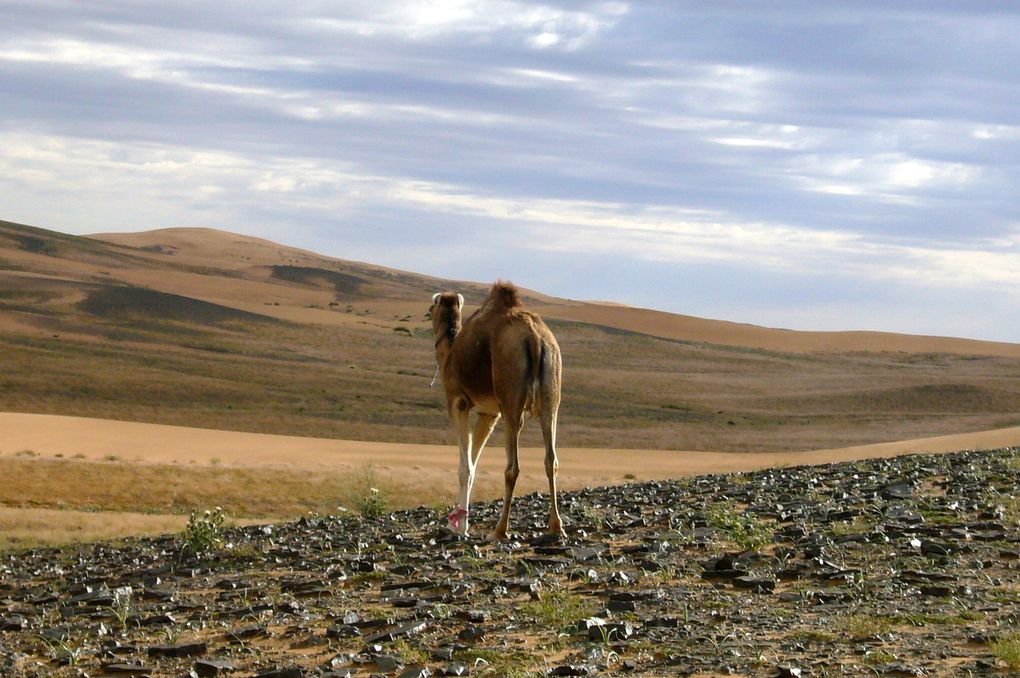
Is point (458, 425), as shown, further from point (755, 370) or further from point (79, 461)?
point (755, 370)

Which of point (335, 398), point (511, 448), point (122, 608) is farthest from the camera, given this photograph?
point (335, 398)

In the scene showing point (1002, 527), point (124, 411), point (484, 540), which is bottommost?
point (124, 411)

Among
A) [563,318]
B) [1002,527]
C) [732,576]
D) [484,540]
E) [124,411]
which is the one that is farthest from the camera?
[563,318]

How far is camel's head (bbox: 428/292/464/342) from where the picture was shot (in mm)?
13219

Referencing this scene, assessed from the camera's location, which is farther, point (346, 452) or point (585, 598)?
point (346, 452)

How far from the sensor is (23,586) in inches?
473

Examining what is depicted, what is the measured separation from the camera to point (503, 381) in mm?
11281

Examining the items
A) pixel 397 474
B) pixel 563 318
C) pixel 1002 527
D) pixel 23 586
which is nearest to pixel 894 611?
pixel 1002 527

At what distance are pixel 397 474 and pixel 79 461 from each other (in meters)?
8.37

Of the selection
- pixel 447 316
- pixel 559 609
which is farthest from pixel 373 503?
pixel 559 609

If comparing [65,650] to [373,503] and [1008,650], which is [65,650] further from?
[373,503]

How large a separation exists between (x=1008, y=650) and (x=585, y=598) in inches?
115

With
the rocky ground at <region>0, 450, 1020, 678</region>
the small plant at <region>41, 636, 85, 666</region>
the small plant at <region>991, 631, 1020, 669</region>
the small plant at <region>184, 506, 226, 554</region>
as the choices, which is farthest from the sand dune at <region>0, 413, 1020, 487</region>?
the small plant at <region>991, 631, 1020, 669</region>

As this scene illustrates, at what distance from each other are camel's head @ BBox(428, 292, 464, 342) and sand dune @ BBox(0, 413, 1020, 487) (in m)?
20.8
